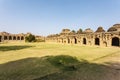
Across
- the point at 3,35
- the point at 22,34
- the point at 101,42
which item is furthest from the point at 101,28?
the point at 3,35

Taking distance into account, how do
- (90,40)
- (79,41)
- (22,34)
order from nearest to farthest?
(90,40) < (79,41) < (22,34)

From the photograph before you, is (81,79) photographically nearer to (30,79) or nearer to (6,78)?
(30,79)

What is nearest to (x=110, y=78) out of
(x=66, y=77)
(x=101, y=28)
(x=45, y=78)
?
(x=66, y=77)

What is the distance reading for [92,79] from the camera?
18.9 feet

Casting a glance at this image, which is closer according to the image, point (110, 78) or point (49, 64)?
point (110, 78)

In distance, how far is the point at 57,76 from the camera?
601 cm

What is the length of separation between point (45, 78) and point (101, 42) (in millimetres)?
27455

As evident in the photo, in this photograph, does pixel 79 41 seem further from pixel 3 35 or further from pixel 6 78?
pixel 3 35

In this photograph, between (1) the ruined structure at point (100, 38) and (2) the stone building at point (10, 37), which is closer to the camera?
(1) the ruined structure at point (100, 38)

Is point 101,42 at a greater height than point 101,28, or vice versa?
point 101,28

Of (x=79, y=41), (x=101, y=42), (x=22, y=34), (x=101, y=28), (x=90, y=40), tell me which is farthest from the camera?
(x=22, y=34)

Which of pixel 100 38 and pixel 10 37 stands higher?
pixel 10 37

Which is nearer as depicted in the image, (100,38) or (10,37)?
(100,38)

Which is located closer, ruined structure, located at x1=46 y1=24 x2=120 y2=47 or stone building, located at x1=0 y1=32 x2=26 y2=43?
ruined structure, located at x1=46 y1=24 x2=120 y2=47
